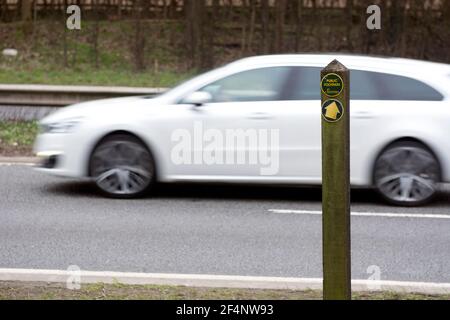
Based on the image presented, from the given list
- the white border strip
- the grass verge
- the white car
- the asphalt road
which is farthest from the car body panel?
the white border strip

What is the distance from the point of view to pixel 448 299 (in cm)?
620

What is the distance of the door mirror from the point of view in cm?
1007

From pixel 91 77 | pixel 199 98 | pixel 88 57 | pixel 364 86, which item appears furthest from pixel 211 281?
pixel 88 57

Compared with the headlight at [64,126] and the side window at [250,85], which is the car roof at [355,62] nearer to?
the side window at [250,85]

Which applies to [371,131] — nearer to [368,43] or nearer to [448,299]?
[448,299]

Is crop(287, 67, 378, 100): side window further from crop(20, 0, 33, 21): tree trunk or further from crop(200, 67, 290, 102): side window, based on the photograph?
crop(20, 0, 33, 21): tree trunk

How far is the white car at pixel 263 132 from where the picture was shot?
32.3 feet

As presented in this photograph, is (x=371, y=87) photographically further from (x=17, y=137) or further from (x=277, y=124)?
(x=17, y=137)

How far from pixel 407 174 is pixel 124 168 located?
3.07 m

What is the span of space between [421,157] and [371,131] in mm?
598

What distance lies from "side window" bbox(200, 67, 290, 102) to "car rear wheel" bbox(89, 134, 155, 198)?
1003 mm

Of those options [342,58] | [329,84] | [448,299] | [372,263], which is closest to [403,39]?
[342,58]

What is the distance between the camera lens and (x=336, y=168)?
16.1 feet

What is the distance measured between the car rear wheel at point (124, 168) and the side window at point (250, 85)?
100 cm
